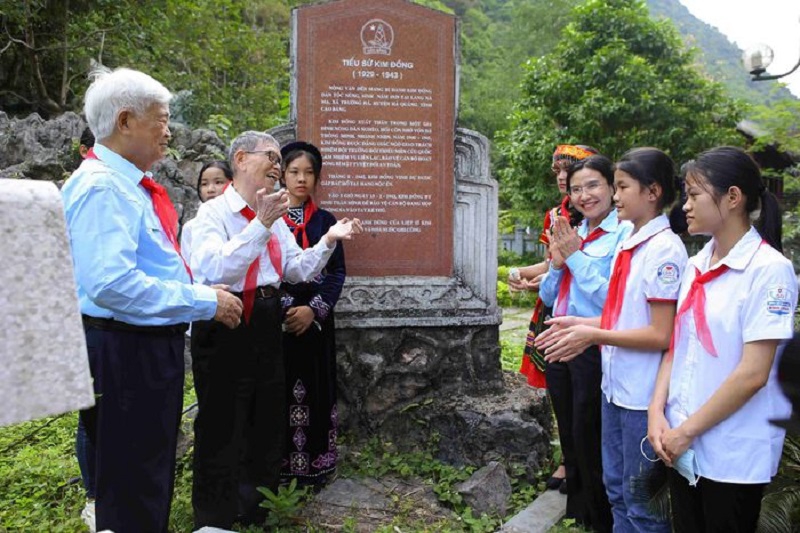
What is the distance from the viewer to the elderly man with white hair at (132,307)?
2.11 m

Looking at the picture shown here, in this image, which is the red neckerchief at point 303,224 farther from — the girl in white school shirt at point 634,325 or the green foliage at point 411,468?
the girl in white school shirt at point 634,325

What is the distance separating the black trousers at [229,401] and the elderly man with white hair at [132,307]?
59 centimetres

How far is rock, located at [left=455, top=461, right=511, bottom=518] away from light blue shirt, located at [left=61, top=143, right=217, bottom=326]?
5.93 feet

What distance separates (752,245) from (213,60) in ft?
36.8

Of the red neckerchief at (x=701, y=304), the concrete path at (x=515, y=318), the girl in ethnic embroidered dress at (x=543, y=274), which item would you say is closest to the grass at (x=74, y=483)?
the girl in ethnic embroidered dress at (x=543, y=274)

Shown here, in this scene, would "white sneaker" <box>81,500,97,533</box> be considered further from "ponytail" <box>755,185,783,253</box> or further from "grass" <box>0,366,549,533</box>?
"ponytail" <box>755,185,783,253</box>

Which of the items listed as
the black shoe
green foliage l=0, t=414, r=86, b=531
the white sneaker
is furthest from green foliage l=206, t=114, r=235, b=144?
the black shoe

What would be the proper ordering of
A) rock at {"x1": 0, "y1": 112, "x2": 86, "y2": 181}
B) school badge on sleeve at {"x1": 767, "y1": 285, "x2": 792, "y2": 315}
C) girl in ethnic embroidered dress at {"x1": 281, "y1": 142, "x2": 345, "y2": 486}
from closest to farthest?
school badge on sleeve at {"x1": 767, "y1": 285, "x2": 792, "y2": 315}, girl in ethnic embroidered dress at {"x1": 281, "y1": 142, "x2": 345, "y2": 486}, rock at {"x1": 0, "y1": 112, "x2": 86, "y2": 181}

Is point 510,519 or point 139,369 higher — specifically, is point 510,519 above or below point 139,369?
below

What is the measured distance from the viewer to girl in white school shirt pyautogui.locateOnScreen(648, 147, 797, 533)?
189cm

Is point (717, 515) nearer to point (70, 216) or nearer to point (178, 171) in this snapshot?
point (70, 216)

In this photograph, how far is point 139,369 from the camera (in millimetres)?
2234

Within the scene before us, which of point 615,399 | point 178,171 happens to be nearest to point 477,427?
point 615,399

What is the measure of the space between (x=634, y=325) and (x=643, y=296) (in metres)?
0.12
